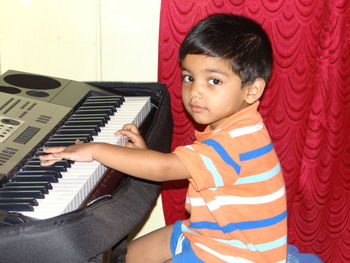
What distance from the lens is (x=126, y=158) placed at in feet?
3.87

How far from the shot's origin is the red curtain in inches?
64.6

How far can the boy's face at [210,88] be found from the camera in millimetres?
1255

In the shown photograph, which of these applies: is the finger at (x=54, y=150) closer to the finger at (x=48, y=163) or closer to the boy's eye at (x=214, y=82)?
the finger at (x=48, y=163)

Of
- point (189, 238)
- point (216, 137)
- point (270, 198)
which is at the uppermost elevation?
point (216, 137)

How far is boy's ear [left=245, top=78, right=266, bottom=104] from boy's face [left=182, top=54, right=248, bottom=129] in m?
0.02

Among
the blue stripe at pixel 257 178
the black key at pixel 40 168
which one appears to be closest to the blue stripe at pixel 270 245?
the blue stripe at pixel 257 178

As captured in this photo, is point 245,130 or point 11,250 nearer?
point 11,250

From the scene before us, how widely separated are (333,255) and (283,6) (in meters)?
0.84

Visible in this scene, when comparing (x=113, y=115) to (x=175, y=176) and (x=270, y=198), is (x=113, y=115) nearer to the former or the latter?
(x=175, y=176)

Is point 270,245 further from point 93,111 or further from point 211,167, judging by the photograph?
point 93,111

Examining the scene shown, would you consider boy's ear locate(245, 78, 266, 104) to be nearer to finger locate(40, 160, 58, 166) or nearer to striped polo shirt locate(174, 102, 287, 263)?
striped polo shirt locate(174, 102, 287, 263)

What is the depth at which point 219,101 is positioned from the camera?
1.27m

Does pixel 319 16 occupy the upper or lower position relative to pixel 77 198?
upper

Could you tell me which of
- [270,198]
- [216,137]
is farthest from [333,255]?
[216,137]
